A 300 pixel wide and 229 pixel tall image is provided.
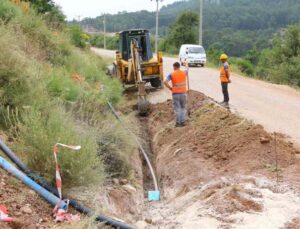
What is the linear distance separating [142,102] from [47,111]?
8.42 m

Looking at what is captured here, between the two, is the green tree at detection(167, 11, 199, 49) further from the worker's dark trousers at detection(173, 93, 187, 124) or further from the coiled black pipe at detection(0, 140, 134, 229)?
the coiled black pipe at detection(0, 140, 134, 229)

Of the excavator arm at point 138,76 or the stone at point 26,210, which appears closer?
the stone at point 26,210

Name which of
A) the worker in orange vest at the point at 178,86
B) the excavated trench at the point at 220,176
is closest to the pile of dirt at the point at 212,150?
the excavated trench at the point at 220,176

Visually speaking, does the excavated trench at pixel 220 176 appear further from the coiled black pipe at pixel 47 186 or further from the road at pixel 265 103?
the coiled black pipe at pixel 47 186

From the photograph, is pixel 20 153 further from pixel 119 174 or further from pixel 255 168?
pixel 255 168

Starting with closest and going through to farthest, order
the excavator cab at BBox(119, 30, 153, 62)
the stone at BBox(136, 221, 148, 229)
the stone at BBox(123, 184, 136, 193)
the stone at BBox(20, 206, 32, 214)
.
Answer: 1. the stone at BBox(20, 206, 32, 214)
2. the stone at BBox(136, 221, 148, 229)
3. the stone at BBox(123, 184, 136, 193)
4. the excavator cab at BBox(119, 30, 153, 62)

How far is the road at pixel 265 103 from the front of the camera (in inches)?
529

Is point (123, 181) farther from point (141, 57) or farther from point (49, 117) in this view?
point (141, 57)

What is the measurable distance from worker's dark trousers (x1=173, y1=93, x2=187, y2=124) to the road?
1.98m

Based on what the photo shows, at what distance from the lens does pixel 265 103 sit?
18.1 meters

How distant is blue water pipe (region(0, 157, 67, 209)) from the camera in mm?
6387

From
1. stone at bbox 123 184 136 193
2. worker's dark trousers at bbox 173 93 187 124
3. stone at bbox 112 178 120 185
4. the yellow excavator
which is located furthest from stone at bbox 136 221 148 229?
the yellow excavator

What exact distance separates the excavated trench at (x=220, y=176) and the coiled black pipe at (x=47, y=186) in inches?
59.1

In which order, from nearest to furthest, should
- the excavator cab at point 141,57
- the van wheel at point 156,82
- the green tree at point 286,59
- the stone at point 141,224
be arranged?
the stone at point 141,224 → the excavator cab at point 141,57 → the van wheel at point 156,82 → the green tree at point 286,59
